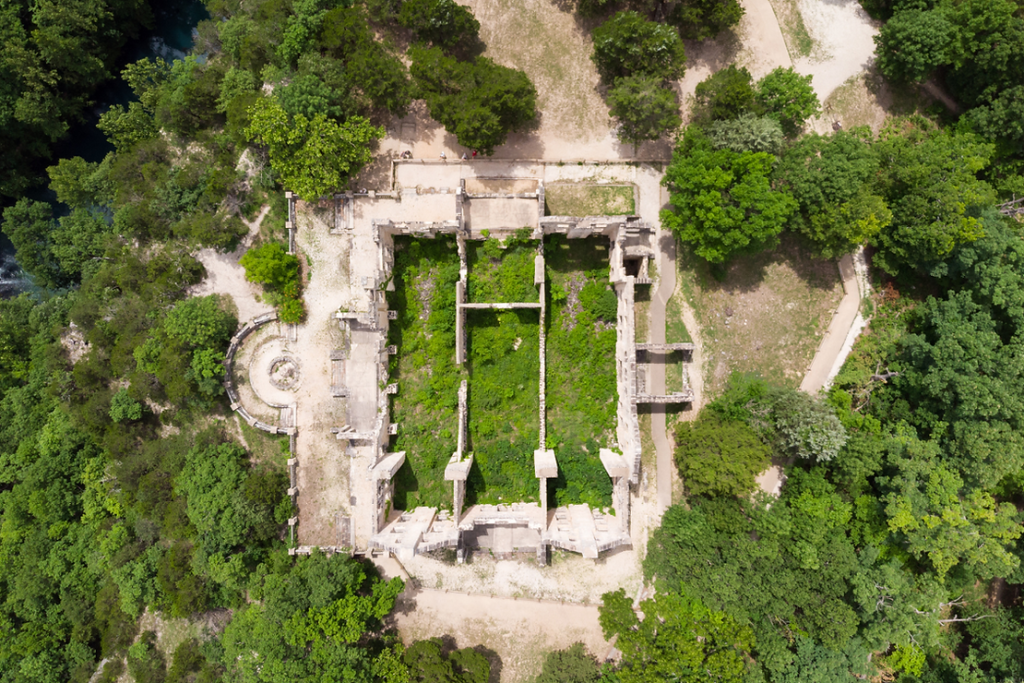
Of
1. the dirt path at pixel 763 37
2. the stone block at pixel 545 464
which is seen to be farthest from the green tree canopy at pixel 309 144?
the dirt path at pixel 763 37

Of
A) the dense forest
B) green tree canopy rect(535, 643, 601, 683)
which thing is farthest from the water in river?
green tree canopy rect(535, 643, 601, 683)

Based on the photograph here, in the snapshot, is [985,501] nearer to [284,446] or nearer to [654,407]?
[654,407]

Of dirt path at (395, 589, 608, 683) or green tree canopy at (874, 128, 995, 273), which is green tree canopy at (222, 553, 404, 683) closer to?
dirt path at (395, 589, 608, 683)

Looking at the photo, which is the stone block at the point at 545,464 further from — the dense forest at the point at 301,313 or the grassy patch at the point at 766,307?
the grassy patch at the point at 766,307

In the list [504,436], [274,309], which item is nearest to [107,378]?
[274,309]

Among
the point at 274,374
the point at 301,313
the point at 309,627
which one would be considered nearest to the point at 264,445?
the point at 274,374
